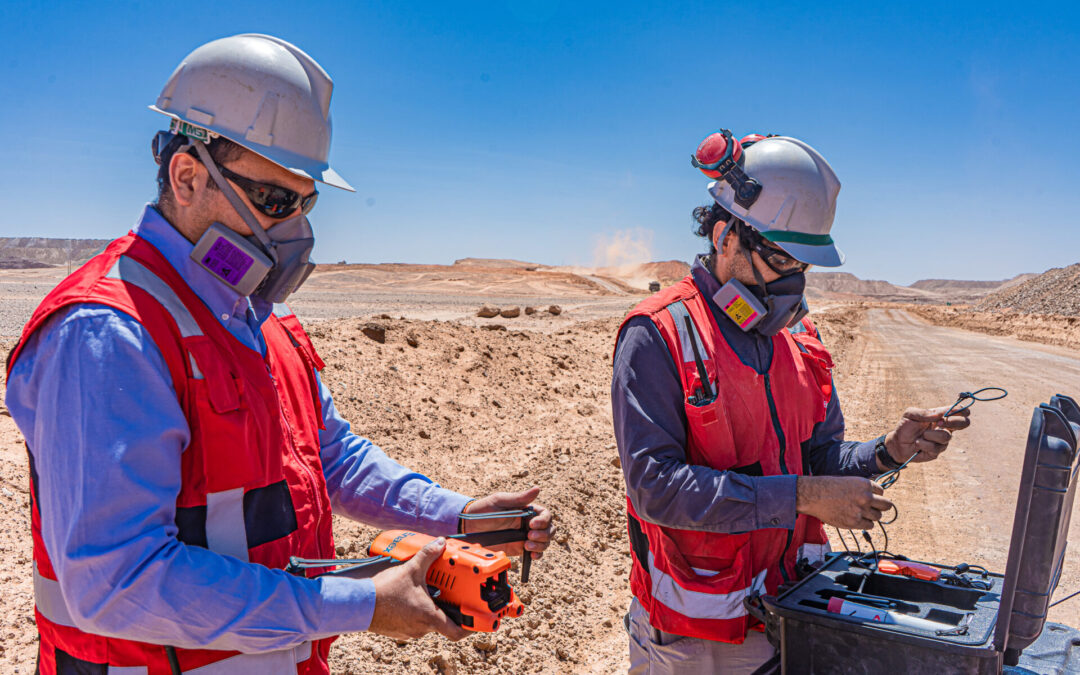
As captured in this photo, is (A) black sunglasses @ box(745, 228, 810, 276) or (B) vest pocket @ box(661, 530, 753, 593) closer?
(B) vest pocket @ box(661, 530, 753, 593)

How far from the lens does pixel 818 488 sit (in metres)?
2.10

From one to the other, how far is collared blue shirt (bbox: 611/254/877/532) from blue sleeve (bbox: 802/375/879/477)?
1.74 ft

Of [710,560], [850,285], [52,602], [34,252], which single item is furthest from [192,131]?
[850,285]

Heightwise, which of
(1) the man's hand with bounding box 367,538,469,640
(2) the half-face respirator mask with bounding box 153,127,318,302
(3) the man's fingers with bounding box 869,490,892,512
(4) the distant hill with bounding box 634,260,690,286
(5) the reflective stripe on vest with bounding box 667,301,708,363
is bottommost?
(1) the man's hand with bounding box 367,538,469,640

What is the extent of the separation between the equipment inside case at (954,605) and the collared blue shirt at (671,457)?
261 millimetres

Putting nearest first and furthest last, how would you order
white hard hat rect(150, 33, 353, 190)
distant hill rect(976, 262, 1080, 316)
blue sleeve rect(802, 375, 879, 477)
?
white hard hat rect(150, 33, 353, 190) → blue sleeve rect(802, 375, 879, 477) → distant hill rect(976, 262, 1080, 316)

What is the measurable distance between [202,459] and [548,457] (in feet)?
21.6

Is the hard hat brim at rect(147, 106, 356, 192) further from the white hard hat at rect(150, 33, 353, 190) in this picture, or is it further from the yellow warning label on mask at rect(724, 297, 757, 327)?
the yellow warning label on mask at rect(724, 297, 757, 327)

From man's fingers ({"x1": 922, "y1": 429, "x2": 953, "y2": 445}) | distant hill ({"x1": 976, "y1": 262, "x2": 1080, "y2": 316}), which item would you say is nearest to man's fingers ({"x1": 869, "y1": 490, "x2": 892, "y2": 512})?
man's fingers ({"x1": 922, "y1": 429, "x2": 953, "y2": 445})

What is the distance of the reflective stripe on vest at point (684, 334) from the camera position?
7.38ft

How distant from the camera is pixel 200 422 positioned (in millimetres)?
1426

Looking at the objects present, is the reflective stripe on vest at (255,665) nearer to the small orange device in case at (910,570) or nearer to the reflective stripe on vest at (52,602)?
the reflective stripe on vest at (52,602)

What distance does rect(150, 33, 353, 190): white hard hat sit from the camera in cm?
161

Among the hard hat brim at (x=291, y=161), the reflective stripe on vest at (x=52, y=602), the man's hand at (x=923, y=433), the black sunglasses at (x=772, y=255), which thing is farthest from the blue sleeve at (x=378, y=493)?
the man's hand at (x=923, y=433)
